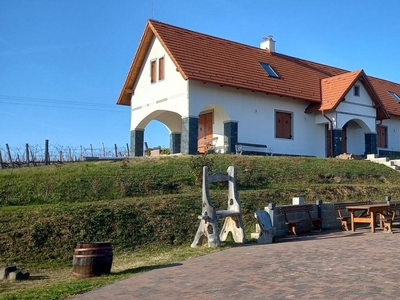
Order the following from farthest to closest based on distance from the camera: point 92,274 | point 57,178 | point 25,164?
point 25,164 < point 57,178 < point 92,274

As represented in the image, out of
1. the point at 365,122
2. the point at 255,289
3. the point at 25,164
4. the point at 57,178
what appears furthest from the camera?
the point at 365,122

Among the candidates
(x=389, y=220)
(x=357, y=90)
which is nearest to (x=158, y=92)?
(x=357, y=90)

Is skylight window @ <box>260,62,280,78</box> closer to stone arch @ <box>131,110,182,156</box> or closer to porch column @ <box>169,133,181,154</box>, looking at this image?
stone arch @ <box>131,110,182,156</box>

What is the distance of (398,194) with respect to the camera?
19359mm

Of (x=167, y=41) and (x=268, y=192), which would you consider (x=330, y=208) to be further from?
(x=167, y=41)

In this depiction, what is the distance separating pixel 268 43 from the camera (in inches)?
1223

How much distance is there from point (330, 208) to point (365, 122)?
14.8 m

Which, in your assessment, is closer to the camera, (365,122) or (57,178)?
(57,178)

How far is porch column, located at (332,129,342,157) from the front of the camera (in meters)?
27.2

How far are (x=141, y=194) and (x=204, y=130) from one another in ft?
36.3

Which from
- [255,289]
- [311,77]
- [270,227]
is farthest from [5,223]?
[311,77]

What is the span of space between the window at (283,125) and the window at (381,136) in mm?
7267

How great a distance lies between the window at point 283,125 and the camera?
86.8 feet

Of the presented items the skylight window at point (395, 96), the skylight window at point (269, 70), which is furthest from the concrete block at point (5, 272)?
the skylight window at point (395, 96)
